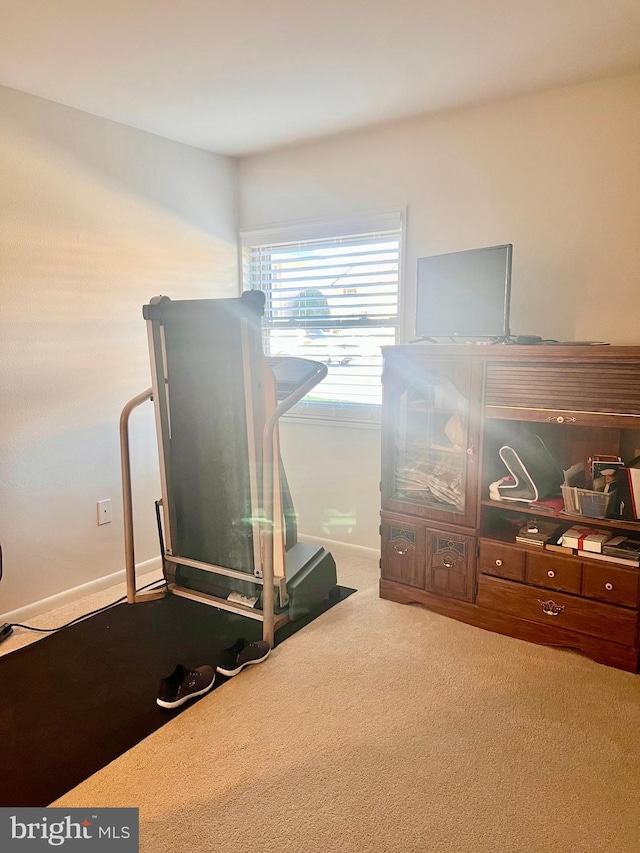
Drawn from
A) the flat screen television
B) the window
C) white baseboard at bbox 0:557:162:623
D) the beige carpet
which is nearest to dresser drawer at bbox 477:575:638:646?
the beige carpet

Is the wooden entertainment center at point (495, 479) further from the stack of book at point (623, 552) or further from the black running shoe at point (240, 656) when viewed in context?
the black running shoe at point (240, 656)

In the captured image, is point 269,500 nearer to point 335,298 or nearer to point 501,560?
point 501,560

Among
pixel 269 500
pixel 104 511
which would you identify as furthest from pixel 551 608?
pixel 104 511

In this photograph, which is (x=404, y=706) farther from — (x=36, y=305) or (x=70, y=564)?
(x=36, y=305)

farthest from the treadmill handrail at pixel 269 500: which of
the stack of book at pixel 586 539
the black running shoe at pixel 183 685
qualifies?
the stack of book at pixel 586 539

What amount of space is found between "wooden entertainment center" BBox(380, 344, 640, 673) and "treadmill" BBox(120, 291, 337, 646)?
1.76 feet

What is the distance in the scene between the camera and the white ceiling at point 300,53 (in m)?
2.03

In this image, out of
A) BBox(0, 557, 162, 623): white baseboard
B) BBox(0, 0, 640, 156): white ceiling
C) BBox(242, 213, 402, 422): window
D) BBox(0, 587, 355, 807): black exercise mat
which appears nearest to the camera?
BBox(0, 587, 355, 807): black exercise mat

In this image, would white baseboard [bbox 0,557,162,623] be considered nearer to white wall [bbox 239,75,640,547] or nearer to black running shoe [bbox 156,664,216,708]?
black running shoe [bbox 156,664,216,708]

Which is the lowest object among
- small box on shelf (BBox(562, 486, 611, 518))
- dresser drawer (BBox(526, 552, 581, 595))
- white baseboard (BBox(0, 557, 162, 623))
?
white baseboard (BBox(0, 557, 162, 623))

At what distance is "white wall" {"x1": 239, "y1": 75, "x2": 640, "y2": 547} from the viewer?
2.60 meters

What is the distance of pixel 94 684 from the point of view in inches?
90.4

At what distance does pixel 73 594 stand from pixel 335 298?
2256 mm

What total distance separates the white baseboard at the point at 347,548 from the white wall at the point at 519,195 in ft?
0.20
